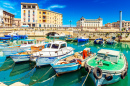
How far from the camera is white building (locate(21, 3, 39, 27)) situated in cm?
7525

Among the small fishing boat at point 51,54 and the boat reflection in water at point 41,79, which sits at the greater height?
the small fishing boat at point 51,54

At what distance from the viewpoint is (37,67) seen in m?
14.3

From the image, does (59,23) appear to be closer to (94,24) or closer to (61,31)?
(61,31)

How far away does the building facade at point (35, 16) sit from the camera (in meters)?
75.6

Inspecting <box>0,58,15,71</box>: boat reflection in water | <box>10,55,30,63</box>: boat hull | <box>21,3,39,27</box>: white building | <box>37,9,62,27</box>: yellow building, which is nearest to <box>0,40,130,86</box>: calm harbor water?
<box>0,58,15,71</box>: boat reflection in water

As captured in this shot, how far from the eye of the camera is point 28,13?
76.1 m

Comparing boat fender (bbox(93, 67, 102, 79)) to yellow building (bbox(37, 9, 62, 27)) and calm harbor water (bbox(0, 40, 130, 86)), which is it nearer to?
calm harbor water (bbox(0, 40, 130, 86))

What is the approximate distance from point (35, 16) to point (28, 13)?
5.58 metres

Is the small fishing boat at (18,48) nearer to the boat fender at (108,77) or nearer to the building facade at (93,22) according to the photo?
the boat fender at (108,77)

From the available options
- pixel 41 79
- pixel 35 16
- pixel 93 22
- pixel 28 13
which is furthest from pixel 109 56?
pixel 93 22

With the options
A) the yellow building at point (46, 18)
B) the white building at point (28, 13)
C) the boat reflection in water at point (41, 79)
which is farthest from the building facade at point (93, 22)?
the boat reflection in water at point (41, 79)

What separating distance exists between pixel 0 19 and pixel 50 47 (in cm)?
7219

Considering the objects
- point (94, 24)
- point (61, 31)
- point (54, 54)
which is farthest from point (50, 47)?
point (94, 24)

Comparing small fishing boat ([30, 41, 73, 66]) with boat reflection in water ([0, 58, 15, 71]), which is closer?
small fishing boat ([30, 41, 73, 66])
